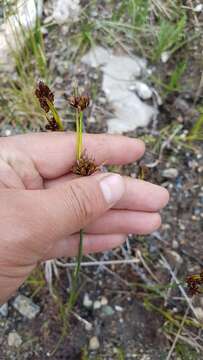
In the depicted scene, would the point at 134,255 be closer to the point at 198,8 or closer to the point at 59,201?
the point at 59,201

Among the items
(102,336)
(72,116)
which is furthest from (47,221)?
(72,116)

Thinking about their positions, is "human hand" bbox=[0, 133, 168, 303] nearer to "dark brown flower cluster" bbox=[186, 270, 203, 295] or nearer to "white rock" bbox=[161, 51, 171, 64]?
"dark brown flower cluster" bbox=[186, 270, 203, 295]

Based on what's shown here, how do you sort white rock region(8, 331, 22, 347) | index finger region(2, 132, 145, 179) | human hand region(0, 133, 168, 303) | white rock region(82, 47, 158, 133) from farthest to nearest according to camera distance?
white rock region(82, 47, 158, 133) → white rock region(8, 331, 22, 347) → index finger region(2, 132, 145, 179) → human hand region(0, 133, 168, 303)

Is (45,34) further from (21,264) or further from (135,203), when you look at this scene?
(21,264)

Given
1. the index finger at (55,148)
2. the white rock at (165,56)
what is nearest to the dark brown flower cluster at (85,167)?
the index finger at (55,148)

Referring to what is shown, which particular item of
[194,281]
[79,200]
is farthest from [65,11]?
[194,281]

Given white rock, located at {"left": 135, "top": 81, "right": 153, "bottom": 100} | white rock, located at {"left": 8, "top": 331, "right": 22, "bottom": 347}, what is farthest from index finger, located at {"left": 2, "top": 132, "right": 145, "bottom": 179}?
white rock, located at {"left": 8, "top": 331, "right": 22, "bottom": 347}

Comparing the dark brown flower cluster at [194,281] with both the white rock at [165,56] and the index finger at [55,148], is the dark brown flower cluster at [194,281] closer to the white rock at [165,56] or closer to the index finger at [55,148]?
the index finger at [55,148]
